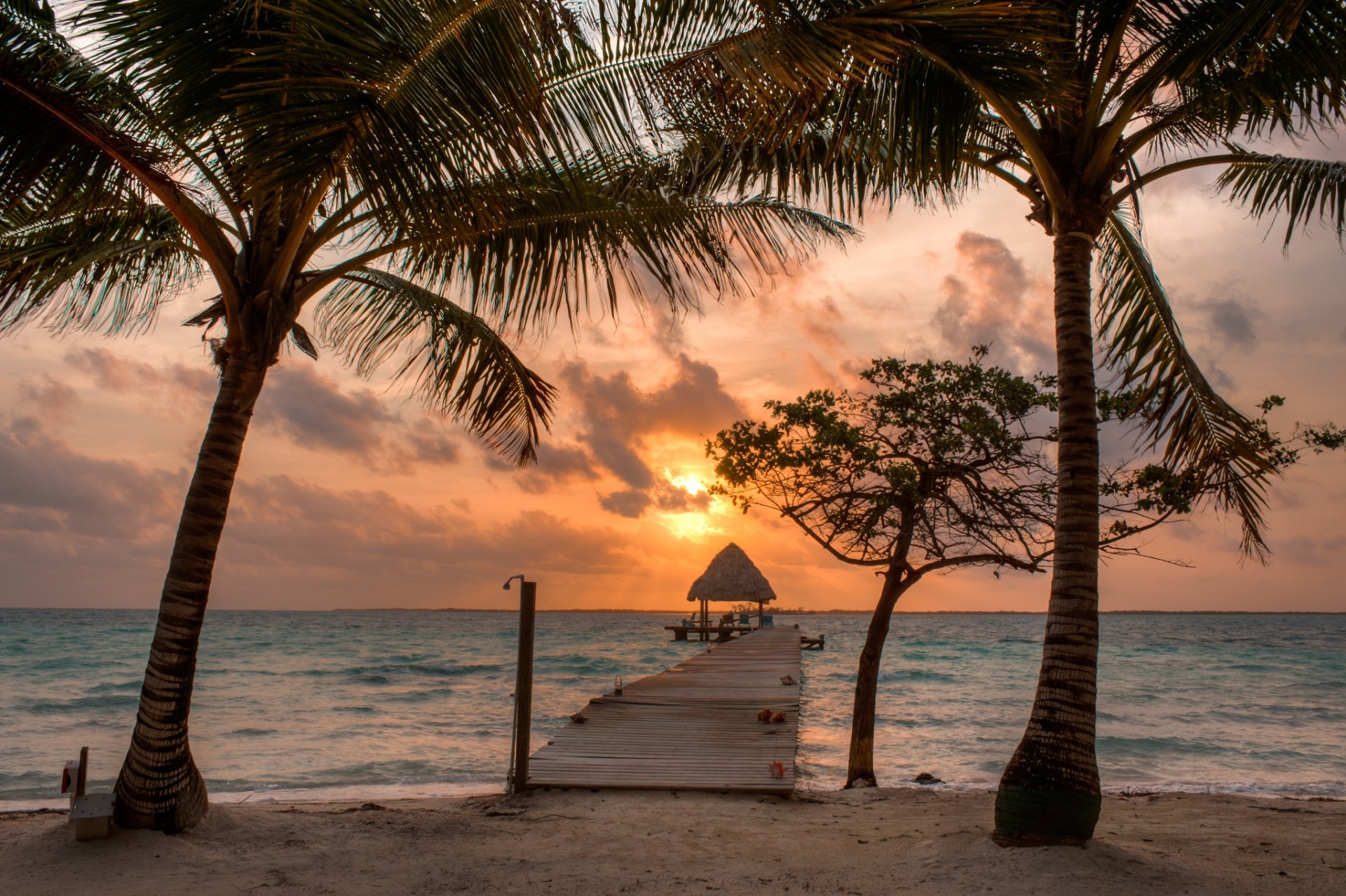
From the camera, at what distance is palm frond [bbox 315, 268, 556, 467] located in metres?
6.17

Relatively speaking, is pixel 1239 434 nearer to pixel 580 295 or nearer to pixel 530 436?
pixel 580 295

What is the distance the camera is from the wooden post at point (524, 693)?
21.7ft

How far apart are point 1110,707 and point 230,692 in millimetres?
22319

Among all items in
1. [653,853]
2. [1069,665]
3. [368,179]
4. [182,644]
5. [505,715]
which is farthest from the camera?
[505,715]

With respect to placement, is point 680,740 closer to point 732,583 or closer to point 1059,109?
point 1059,109

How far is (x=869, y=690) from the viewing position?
357 inches

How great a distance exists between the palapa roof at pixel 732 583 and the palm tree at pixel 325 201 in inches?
851

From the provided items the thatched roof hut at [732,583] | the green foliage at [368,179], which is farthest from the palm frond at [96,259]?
the thatched roof hut at [732,583]

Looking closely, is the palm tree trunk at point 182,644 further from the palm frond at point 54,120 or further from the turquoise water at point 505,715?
the turquoise water at point 505,715

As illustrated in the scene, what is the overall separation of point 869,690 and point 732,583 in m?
19.2

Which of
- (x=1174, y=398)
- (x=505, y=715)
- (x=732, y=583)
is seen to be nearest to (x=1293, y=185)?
(x=1174, y=398)

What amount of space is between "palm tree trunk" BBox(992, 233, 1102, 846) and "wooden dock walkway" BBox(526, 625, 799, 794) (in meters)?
2.63

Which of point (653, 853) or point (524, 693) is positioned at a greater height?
point (524, 693)

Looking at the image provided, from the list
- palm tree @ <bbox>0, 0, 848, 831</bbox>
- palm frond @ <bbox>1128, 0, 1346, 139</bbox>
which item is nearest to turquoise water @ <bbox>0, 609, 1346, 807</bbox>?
palm tree @ <bbox>0, 0, 848, 831</bbox>
